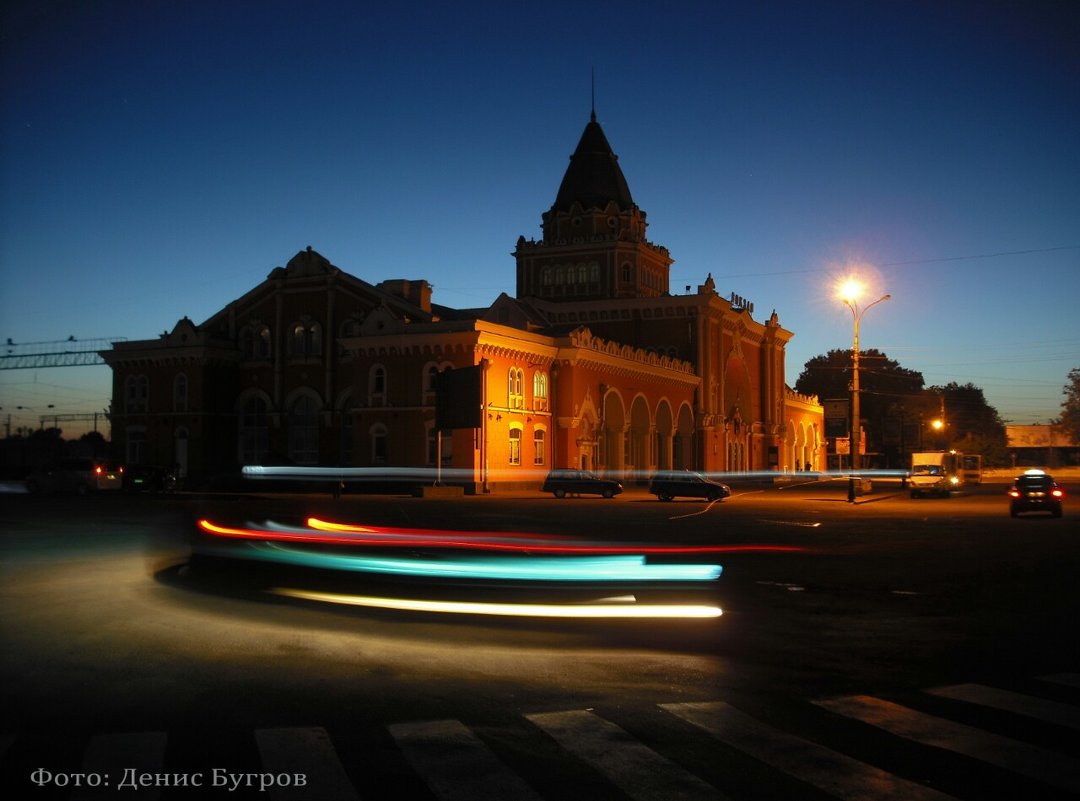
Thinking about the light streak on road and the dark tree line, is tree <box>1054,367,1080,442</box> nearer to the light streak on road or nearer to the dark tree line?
the dark tree line

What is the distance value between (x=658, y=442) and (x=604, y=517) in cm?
4237

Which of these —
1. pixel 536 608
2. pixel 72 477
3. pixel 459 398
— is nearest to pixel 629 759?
pixel 536 608

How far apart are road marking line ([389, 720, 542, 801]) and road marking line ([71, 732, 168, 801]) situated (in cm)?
153

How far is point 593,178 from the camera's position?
80.6 metres

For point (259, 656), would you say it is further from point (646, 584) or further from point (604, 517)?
point (604, 517)

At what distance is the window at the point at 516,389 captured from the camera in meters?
56.3

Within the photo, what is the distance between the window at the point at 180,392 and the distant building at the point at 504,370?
128 millimetres

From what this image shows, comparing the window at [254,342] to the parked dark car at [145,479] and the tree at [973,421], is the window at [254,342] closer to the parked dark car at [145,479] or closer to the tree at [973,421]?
the parked dark car at [145,479]

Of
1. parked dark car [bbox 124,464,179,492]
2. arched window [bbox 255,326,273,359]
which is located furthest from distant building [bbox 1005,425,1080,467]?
parked dark car [bbox 124,464,179,492]

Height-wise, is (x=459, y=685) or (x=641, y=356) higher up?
(x=641, y=356)

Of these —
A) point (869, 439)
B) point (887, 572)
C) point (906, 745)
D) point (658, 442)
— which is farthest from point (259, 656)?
point (869, 439)

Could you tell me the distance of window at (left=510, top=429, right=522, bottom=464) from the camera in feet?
184

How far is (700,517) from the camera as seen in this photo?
32906mm

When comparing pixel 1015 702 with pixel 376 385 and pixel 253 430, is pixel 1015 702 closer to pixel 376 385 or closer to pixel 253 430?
pixel 376 385
